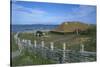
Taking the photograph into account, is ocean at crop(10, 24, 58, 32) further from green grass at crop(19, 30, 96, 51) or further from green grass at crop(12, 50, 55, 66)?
green grass at crop(12, 50, 55, 66)

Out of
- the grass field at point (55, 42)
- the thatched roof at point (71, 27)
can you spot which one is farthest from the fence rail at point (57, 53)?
the thatched roof at point (71, 27)

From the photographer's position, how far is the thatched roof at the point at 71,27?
1.94 metres

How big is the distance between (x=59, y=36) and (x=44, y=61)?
309 mm

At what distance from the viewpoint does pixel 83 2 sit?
2.02 metres

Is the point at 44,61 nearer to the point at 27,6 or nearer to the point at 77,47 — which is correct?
the point at 77,47

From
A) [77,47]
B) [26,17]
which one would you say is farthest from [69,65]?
[26,17]

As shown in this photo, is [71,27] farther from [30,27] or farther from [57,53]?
[30,27]

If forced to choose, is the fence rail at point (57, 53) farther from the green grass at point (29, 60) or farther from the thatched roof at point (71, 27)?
the thatched roof at point (71, 27)

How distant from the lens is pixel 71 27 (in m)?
1.97

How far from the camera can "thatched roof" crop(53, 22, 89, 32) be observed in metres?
1.94

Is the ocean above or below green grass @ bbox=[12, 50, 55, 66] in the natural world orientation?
above

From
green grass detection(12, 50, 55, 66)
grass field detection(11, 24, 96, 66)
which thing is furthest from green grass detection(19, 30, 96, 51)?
green grass detection(12, 50, 55, 66)

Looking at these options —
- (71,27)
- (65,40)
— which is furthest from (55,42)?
(71,27)

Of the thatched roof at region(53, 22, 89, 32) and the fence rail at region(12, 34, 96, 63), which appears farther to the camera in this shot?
the thatched roof at region(53, 22, 89, 32)
